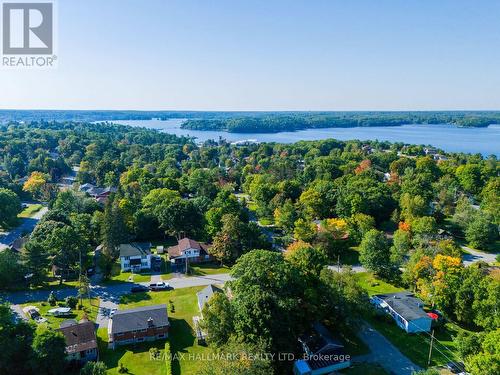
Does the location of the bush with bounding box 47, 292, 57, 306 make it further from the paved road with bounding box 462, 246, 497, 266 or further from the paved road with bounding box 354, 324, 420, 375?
the paved road with bounding box 462, 246, 497, 266

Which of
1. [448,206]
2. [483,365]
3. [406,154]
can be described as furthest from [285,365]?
[406,154]

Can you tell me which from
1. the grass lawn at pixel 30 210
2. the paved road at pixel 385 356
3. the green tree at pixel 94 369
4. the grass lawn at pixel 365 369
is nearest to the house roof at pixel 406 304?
the paved road at pixel 385 356

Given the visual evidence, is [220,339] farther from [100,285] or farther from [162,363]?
[100,285]

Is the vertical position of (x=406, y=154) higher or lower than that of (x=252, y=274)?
higher

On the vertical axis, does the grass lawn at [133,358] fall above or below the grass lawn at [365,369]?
below

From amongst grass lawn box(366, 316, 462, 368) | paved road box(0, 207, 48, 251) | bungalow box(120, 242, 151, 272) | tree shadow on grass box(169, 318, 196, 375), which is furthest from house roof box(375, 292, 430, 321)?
paved road box(0, 207, 48, 251)

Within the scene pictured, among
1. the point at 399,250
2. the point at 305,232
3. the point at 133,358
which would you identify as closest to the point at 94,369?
the point at 133,358

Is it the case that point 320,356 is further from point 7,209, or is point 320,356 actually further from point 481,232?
point 7,209

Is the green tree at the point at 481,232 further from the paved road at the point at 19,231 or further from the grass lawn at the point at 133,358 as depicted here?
the paved road at the point at 19,231
